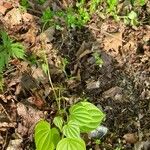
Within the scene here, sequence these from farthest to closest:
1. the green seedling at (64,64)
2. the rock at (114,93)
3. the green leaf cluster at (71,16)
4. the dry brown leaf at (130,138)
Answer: the green leaf cluster at (71,16) → the green seedling at (64,64) → the rock at (114,93) → the dry brown leaf at (130,138)

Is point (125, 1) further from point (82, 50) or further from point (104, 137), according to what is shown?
point (104, 137)

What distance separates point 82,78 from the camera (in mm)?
4000

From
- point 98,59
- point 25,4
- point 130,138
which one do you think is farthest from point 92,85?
point 25,4

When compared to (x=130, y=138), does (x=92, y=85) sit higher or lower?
higher

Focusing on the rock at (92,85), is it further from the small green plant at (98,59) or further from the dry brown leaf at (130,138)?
the dry brown leaf at (130,138)

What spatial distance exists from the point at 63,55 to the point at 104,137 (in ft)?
3.59

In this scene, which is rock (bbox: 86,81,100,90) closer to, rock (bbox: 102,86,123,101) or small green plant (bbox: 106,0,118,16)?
rock (bbox: 102,86,123,101)

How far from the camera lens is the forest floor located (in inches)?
141

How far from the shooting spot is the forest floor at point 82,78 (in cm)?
358

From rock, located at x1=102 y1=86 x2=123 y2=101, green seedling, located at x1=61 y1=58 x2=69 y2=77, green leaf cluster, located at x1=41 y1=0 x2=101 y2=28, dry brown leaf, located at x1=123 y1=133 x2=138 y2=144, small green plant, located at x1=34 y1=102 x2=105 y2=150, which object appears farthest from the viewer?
green leaf cluster, located at x1=41 y1=0 x2=101 y2=28

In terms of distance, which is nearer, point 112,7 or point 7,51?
point 7,51

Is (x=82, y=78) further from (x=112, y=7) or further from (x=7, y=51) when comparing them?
(x=112, y=7)

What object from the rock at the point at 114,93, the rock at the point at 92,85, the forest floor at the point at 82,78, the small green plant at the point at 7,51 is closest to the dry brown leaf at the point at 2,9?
the forest floor at the point at 82,78

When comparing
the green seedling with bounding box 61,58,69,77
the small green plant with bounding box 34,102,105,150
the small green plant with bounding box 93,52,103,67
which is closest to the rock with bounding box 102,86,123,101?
the small green plant with bounding box 93,52,103,67
